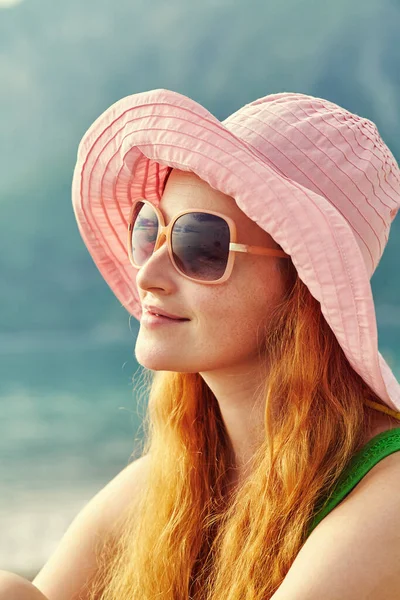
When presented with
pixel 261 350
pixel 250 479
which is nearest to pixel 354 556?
pixel 250 479

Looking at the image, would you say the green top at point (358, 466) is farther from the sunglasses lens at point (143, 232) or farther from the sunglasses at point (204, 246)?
the sunglasses lens at point (143, 232)

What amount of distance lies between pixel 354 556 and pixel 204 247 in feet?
1.66

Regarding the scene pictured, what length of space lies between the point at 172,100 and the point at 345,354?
0.47 m

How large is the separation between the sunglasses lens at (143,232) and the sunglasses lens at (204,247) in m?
0.09

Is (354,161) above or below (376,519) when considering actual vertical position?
above

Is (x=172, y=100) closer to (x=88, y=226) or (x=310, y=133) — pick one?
(x=310, y=133)

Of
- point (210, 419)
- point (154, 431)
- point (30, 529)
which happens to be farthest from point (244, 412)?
point (30, 529)

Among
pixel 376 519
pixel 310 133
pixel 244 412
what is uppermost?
pixel 310 133

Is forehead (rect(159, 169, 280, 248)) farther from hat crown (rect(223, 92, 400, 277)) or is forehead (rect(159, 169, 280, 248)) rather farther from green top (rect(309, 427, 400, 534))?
green top (rect(309, 427, 400, 534))

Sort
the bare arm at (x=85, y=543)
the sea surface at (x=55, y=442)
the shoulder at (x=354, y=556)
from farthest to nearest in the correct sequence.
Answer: the sea surface at (x=55, y=442) < the bare arm at (x=85, y=543) < the shoulder at (x=354, y=556)

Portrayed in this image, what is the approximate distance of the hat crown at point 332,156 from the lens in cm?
123

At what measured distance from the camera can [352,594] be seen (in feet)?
3.16

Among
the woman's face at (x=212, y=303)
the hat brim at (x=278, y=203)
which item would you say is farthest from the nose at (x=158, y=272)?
the hat brim at (x=278, y=203)

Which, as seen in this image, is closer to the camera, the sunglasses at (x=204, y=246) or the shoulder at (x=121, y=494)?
the sunglasses at (x=204, y=246)
